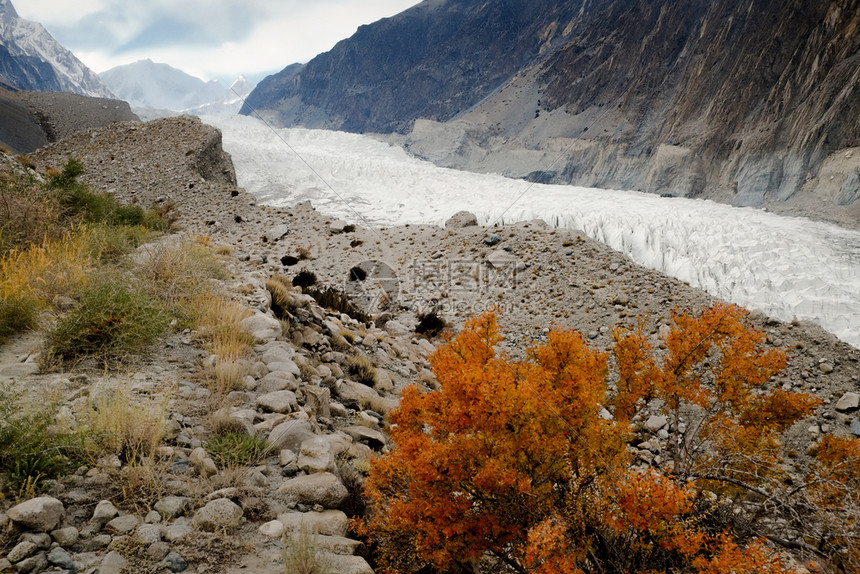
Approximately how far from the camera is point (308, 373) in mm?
5258

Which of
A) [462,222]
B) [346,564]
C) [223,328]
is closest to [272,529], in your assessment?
[346,564]

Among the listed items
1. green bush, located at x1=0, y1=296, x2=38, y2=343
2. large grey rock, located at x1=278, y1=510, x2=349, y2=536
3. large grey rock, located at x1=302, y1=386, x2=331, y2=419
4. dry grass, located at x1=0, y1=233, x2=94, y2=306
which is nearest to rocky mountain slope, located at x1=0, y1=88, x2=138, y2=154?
dry grass, located at x1=0, y1=233, x2=94, y2=306

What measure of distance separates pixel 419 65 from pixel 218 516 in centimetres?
18040

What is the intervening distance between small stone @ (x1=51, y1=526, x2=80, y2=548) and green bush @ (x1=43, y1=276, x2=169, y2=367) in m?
2.09

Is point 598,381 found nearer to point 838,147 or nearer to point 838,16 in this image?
point 838,147

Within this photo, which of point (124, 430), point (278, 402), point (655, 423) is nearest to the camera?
point (124, 430)

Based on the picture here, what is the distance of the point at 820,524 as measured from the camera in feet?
12.5

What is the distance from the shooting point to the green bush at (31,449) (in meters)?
2.43

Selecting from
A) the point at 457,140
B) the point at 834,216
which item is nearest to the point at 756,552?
the point at 834,216

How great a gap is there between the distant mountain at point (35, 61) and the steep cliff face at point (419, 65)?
203 feet

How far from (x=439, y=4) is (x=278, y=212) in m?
187

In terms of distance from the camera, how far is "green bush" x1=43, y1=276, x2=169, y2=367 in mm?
3911

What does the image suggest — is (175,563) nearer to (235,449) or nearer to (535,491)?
(235,449)

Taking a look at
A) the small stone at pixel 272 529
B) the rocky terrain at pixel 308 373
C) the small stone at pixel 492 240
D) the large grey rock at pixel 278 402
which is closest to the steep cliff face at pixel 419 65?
the rocky terrain at pixel 308 373
